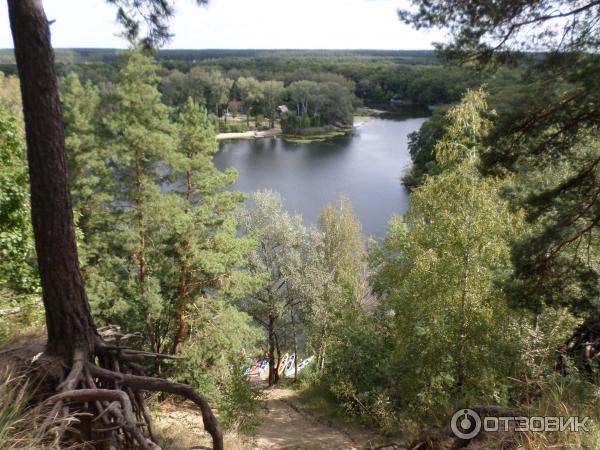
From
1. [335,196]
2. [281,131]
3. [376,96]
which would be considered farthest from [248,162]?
[376,96]

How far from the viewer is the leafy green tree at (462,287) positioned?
5.42 m

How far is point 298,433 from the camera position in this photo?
26.6 feet

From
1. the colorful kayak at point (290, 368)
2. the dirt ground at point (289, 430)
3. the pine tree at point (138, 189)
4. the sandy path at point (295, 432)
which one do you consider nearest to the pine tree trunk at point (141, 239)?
the pine tree at point (138, 189)

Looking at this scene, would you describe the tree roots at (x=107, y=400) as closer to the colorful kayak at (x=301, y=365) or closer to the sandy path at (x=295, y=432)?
the sandy path at (x=295, y=432)

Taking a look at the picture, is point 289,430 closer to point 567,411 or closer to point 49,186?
point 567,411

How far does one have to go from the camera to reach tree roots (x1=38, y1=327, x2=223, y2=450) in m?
2.21

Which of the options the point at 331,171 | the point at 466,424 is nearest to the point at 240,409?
the point at 466,424

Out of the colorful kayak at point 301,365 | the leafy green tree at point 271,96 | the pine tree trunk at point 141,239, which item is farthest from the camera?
the leafy green tree at point 271,96

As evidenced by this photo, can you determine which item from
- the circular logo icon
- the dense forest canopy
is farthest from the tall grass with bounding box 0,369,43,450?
the circular logo icon

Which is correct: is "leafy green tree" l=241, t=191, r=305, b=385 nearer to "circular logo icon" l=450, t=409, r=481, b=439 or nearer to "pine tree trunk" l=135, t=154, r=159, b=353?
"pine tree trunk" l=135, t=154, r=159, b=353

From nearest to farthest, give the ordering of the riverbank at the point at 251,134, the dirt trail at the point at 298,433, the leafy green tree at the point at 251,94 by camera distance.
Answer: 1. the dirt trail at the point at 298,433
2. the riverbank at the point at 251,134
3. the leafy green tree at the point at 251,94

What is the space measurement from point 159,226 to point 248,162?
2518 cm

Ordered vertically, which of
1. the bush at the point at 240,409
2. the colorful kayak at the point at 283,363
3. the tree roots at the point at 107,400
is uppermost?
the tree roots at the point at 107,400

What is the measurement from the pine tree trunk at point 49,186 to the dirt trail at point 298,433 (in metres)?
3.78
